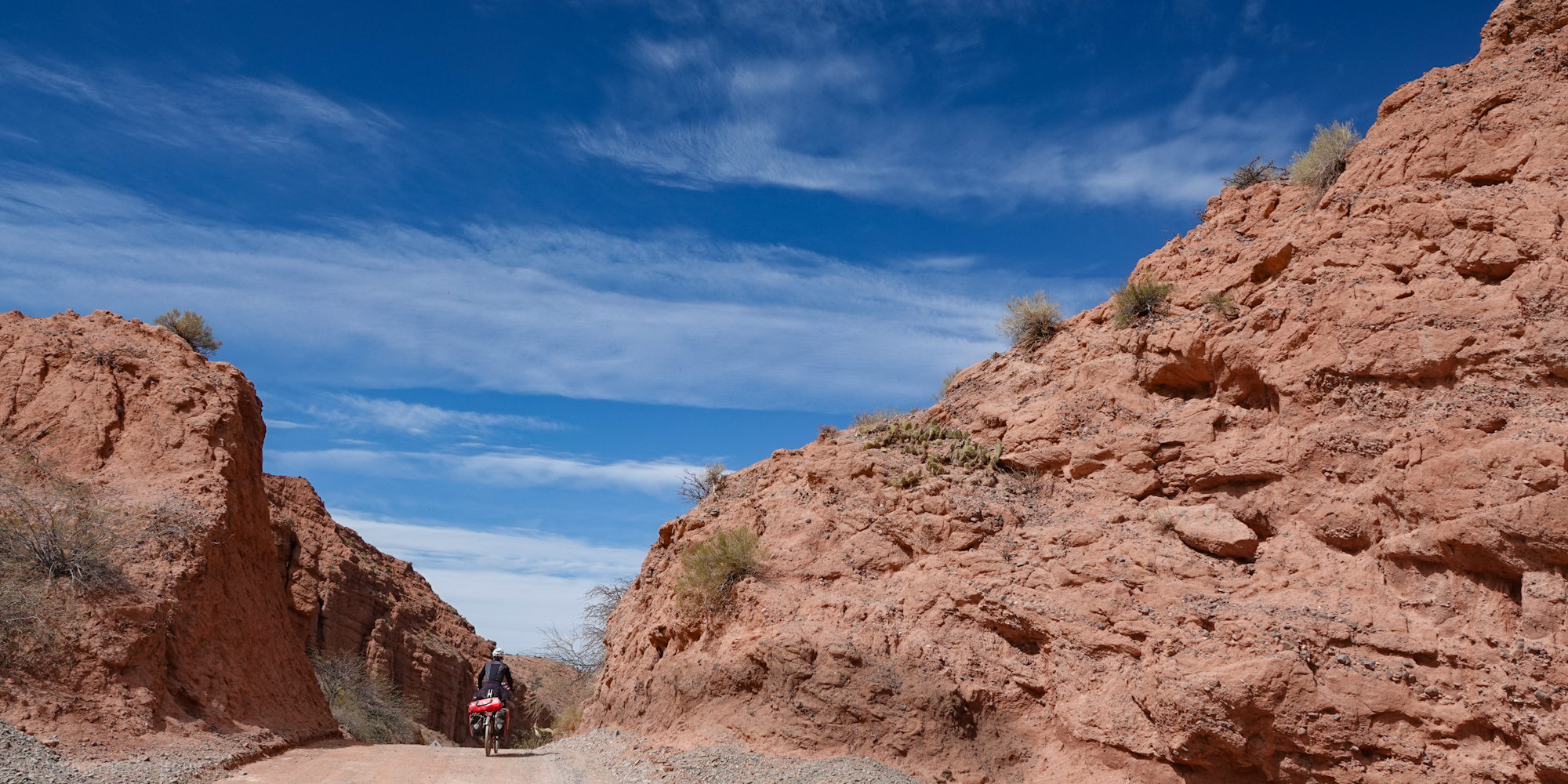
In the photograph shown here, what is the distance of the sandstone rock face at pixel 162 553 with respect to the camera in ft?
33.0

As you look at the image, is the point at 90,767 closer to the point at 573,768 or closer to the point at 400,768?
the point at 400,768

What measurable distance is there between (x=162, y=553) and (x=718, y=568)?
6.99m

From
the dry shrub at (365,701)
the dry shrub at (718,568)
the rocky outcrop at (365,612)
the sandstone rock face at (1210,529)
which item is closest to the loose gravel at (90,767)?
the dry shrub at (718,568)

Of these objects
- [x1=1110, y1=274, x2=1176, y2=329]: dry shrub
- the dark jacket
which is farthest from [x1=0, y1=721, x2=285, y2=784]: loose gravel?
[x1=1110, y1=274, x2=1176, y2=329]: dry shrub

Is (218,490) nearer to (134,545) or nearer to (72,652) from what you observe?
(134,545)

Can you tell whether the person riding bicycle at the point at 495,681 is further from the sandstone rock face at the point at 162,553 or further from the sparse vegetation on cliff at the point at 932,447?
the sparse vegetation on cliff at the point at 932,447

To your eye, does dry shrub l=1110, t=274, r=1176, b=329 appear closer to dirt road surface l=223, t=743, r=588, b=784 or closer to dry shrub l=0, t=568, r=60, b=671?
dirt road surface l=223, t=743, r=588, b=784

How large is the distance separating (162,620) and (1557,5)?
58.9ft

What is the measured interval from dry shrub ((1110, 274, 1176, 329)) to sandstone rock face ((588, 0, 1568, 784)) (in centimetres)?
31

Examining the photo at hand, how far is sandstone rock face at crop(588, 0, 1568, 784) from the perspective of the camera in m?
7.94

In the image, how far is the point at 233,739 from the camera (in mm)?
10930

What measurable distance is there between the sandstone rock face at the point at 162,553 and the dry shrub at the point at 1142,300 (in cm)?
1281

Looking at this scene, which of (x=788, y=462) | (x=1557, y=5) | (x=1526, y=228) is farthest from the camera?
(x=788, y=462)

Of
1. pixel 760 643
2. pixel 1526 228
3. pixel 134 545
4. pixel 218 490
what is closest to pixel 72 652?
pixel 134 545
